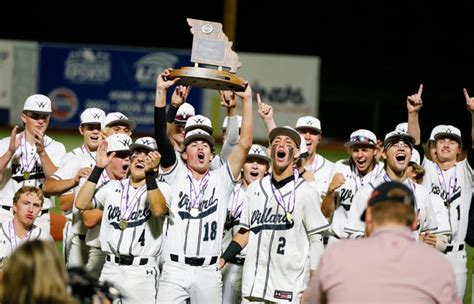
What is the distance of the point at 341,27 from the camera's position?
37406 millimetres

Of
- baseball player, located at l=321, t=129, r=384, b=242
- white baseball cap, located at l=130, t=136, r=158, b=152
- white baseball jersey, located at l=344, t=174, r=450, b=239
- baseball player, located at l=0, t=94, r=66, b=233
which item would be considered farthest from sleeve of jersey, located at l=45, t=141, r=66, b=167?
white baseball jersey, located at l=344, t=174, r=450, b=239

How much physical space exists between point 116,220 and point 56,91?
17.9 metres

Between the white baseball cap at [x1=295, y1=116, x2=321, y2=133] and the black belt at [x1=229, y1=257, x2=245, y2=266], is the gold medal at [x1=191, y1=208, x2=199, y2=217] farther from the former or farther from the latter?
the white baseball cap at [x1=295, y1=116, x2=321, y2=133]

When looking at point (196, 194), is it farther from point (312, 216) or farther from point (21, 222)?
point (21, 222)

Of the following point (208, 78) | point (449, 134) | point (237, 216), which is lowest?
point (237, 216)

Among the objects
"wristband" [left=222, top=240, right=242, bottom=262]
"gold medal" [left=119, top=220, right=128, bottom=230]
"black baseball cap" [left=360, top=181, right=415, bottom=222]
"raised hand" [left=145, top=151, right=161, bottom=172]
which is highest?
"raised hand" [left=145, top=151, right=161, bottom=172]

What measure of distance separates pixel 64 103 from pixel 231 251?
58.8 ft

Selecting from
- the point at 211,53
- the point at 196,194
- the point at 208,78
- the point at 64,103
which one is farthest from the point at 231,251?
the point at 64,103

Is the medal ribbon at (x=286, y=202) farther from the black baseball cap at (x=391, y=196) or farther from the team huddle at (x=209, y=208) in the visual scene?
the black baseball cap at (x=391, y=196)

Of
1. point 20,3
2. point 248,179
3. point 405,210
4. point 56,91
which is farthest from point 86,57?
point 405,210

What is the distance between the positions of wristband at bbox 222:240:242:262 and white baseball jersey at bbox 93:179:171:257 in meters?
0.49

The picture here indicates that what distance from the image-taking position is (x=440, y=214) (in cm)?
818

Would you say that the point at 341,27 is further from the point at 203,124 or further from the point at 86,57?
the point at 203,124

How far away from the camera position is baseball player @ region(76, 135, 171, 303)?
759 centimetres
